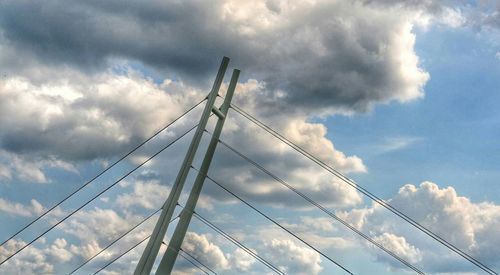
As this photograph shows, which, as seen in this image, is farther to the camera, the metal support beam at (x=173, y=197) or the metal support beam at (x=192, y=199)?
the metal support beam at (x=192, y=199)

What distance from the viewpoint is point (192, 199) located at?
144 ft

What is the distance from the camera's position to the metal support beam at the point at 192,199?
4197 centimetres

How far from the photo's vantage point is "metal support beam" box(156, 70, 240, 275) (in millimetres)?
41969

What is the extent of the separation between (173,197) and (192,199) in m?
2.41

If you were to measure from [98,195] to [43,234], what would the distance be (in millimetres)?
4298

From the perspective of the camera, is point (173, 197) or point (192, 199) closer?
point (173, 197)

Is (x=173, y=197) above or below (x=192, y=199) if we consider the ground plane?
below

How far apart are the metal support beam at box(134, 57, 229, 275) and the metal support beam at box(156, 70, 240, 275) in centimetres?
141

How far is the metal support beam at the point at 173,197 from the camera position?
40.4 meters

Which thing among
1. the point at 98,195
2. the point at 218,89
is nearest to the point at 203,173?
the point at 218,89

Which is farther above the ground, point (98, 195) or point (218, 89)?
point (218, 89)

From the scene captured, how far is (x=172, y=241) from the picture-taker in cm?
4247

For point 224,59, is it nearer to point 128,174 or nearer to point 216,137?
point 216,137

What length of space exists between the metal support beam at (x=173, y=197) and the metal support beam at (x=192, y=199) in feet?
4.64
